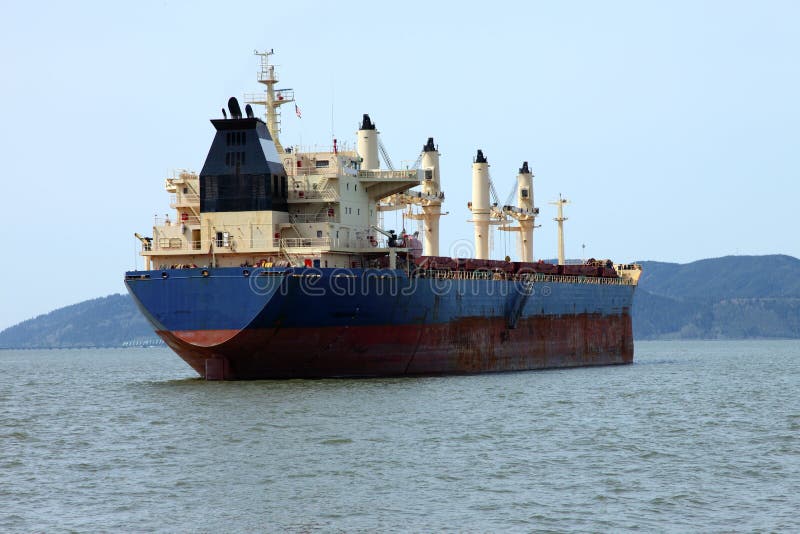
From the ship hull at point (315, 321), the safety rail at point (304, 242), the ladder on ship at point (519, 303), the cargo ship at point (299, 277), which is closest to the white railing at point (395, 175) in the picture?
the cargo ship at point (299, 277)

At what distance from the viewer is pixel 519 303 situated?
163 ft

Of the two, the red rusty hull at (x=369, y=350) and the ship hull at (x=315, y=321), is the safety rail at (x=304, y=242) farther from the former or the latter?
the red rusty hull at (x=369, y=350)

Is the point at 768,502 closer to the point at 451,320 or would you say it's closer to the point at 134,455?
the point at 134,455

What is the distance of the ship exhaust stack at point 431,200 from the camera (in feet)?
187

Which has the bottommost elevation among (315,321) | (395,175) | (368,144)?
(315,321)

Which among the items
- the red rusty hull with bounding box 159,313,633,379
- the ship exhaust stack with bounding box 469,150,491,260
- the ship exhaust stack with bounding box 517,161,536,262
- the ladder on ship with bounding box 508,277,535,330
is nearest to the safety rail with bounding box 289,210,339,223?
the red rusty hull with bounding box 159,313,633,379

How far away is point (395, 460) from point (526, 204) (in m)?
46.2

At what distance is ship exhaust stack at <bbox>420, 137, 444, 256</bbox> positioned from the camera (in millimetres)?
56938

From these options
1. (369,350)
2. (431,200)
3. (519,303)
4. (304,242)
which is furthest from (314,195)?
(431,200)

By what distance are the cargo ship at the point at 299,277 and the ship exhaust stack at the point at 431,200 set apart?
342 inches

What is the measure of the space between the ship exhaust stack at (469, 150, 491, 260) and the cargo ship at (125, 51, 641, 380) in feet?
42.8

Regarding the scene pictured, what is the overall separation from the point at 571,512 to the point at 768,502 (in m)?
3.43

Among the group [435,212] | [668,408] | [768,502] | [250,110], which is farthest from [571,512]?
[435,212]

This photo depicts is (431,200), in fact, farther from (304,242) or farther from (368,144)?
(304,242)
